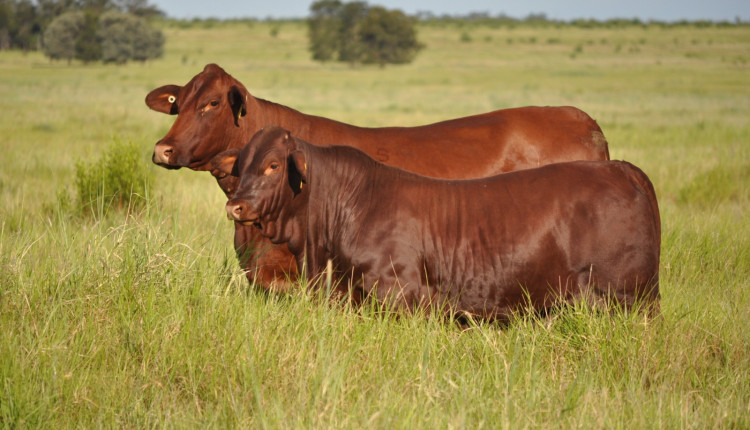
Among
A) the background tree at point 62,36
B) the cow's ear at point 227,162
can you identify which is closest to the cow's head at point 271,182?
the cow's ear at point 227,162

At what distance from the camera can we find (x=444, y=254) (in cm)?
509

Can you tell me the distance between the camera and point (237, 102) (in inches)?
232

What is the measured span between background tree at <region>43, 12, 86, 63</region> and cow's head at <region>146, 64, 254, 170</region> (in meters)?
64.3

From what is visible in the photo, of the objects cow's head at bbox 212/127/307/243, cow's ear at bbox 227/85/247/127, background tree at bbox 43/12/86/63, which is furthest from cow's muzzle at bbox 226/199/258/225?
background tree at bbox 43/12/86/63

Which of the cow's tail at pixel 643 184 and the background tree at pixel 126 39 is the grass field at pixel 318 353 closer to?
the cow's tail at pixel 643 184

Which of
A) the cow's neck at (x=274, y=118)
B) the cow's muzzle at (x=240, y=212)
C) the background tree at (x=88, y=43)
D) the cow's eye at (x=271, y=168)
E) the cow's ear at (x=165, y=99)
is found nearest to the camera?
the cow's muzzle at (x=240, y=212)

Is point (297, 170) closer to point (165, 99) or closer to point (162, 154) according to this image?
point (162, 154)

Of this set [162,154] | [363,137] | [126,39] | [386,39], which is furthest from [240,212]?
[386,39]

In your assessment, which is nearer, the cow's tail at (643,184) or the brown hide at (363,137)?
the cow's tail at (643,184)

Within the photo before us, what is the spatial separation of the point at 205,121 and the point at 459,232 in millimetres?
1948

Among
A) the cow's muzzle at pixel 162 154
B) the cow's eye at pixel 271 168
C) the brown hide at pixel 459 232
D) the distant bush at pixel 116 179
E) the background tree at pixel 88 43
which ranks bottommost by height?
the background tree at pixel 88 43

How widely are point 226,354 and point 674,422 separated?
215cm

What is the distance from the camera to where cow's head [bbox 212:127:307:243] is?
482 centimetres

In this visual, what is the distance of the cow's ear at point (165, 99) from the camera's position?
6.31 m
